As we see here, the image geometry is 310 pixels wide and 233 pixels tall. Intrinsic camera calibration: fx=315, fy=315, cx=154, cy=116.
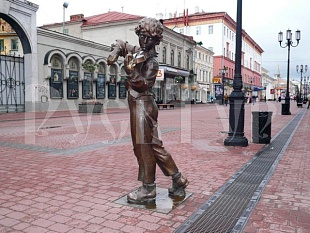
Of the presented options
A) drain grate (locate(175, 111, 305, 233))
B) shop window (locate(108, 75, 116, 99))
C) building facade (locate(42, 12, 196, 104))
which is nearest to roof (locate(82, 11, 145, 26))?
building facade (locate(42, 12, 196, 104))

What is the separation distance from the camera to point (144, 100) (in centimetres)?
350

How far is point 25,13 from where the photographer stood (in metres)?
20.4

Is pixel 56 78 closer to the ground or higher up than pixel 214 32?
closer to the ground

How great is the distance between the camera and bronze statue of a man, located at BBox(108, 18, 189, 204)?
3.39m

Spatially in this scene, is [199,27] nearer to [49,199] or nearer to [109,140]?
[109,140]

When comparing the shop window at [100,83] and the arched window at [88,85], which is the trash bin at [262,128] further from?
the shop window at [100,83]

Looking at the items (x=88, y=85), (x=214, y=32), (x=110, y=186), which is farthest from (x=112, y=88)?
(x=214, y=32)

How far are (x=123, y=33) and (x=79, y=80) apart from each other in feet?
36.8

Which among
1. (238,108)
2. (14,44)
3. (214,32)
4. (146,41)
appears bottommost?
(238,108)

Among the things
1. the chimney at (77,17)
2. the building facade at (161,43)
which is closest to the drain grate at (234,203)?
the building facade at (161,43)

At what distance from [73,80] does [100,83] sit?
11.2 ft

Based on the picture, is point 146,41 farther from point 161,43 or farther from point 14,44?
point 14,44

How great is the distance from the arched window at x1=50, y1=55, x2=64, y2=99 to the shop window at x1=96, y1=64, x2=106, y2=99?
13.9ft

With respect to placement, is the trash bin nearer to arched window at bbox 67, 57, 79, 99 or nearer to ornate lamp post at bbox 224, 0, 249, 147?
ornate lamp post at bbox 224, 0, 249, 147
